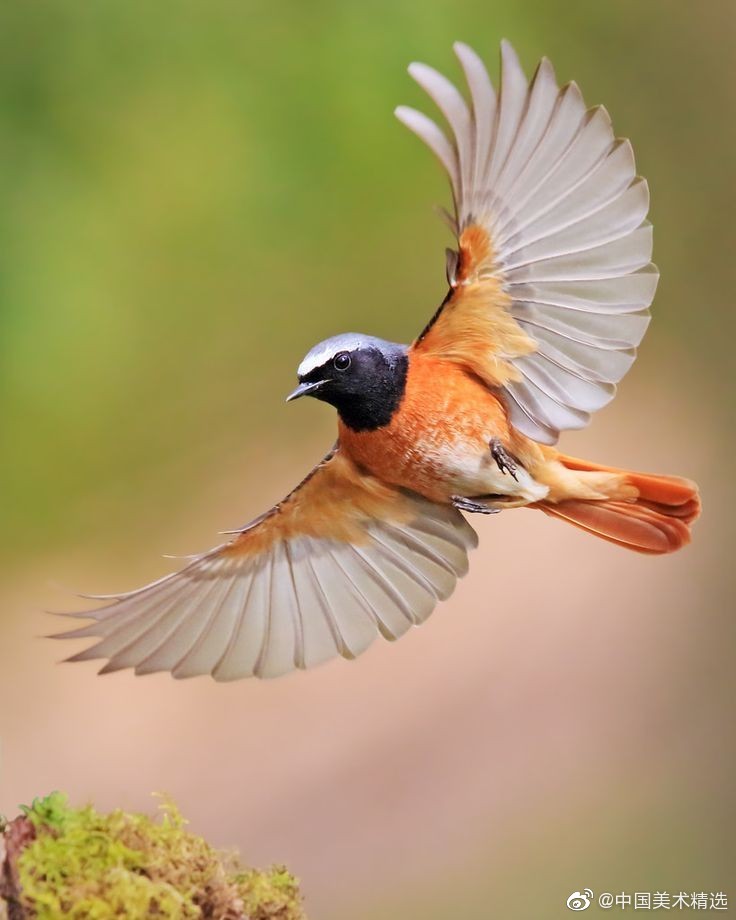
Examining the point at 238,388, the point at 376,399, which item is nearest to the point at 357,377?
the point at 376,399

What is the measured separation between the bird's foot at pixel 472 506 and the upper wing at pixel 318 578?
10 centimetres

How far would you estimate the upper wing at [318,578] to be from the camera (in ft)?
6.27

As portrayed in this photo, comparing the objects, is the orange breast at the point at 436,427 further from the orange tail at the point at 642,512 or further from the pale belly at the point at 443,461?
the orange tail at the point at 642,512

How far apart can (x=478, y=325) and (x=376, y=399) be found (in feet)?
0.60

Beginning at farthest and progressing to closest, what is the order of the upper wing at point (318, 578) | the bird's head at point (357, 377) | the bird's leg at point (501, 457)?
1. the upper wing at point (318, 578)
2. the bird's leg at point (501, 457)
3. the bird's head at point (357, 377)

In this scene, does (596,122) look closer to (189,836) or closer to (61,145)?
(189,836)

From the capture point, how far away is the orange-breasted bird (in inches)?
63.1

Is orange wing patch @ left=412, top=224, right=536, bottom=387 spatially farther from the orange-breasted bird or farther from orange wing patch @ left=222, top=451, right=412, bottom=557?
orange wing patch @ left=222, top=451, right=412, bottom=557

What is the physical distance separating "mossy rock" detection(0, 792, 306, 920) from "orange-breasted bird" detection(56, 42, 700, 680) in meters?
0.29

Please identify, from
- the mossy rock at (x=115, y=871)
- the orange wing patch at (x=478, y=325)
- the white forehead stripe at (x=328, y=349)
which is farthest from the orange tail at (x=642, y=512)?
the mossy rock at (x=115, y=871)

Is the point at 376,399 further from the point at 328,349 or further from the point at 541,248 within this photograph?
the point at 541,248

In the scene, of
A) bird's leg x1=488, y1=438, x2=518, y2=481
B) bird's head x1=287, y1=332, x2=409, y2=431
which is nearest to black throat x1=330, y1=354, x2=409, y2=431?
Result: bird's head x1=287, y1=332, x2=409, y2=431

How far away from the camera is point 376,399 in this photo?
172cm

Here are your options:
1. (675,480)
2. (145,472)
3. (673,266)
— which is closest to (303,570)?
(675,480)
